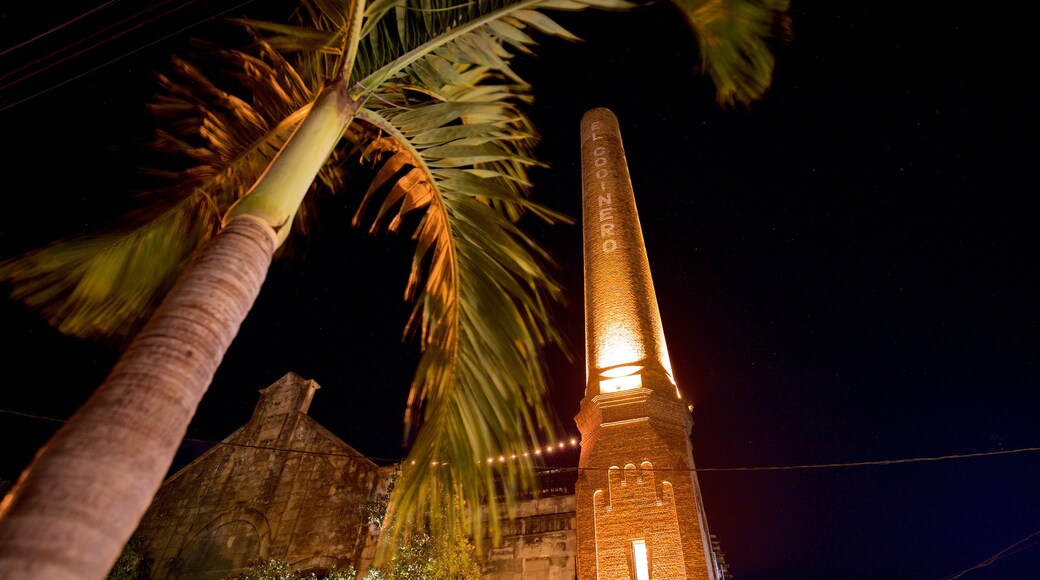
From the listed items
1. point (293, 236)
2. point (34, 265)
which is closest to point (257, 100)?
point (293, 236)

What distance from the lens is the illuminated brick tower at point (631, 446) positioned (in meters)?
9.52

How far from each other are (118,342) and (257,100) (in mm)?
2081

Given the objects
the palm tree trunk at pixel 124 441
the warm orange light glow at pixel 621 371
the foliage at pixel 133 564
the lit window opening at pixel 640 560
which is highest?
the warm orange light glow at pixel 621 371

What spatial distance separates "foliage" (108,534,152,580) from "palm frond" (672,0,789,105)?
63.5ft

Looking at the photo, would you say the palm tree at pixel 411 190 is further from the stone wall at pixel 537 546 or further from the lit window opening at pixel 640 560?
the stone wall at pixel 537 546

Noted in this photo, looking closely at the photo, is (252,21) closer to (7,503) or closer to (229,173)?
(229,173)

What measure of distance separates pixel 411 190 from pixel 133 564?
18.2m

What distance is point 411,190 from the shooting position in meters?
4.21

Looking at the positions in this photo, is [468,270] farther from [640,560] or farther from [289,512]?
[289,512]

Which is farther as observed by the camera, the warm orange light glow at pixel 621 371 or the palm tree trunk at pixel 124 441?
the warm orange light glow at pixel 621 371

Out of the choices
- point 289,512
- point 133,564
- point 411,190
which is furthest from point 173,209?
point 133,564

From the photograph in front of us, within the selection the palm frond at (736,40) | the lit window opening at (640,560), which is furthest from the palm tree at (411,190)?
the lit window opening at (640,560)

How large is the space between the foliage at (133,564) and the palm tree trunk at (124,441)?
18066mm

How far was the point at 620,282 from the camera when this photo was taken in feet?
43.3
